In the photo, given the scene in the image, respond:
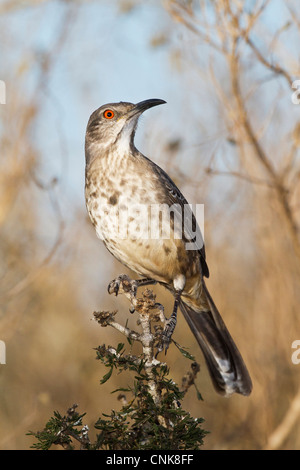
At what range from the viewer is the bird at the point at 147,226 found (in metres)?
4.09

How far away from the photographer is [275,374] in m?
5.81

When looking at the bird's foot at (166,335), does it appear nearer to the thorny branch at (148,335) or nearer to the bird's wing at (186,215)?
the thorny branch at (148,335)

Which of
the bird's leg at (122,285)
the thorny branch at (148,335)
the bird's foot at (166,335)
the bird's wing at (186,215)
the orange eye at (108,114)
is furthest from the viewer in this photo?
the orange eye at (108,114)

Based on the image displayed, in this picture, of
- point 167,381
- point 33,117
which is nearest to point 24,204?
point 33,117

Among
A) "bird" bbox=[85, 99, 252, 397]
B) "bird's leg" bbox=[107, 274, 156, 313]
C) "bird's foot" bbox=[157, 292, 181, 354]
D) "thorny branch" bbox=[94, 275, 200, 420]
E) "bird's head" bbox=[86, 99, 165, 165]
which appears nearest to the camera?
"thorny branch" bbox=[94, 275, 200, 420]

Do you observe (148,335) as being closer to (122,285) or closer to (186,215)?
(122,285)

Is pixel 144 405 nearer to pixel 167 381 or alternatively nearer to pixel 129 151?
pixel 167 381

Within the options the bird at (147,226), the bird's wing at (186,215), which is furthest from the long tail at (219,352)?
the bird's wing at (186,215)

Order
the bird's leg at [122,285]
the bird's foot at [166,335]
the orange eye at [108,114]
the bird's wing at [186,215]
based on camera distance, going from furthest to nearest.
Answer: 1. the orange eye at [108,114]
2. the bird's wing at [186,215]
3. the bird's leg at [122,285]
4. the bird's foot at [166,335]

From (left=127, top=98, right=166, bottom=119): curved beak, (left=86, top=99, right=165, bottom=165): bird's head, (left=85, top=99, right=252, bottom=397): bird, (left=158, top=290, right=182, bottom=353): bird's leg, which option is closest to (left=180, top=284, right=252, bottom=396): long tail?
(left=85, top=99, right=252, bottom=397): bird

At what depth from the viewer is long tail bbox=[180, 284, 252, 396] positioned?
14.6ft

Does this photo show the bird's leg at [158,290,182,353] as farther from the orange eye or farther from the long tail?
the orange eye

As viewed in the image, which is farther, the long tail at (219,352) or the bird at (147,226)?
the long tail at (219,352)
